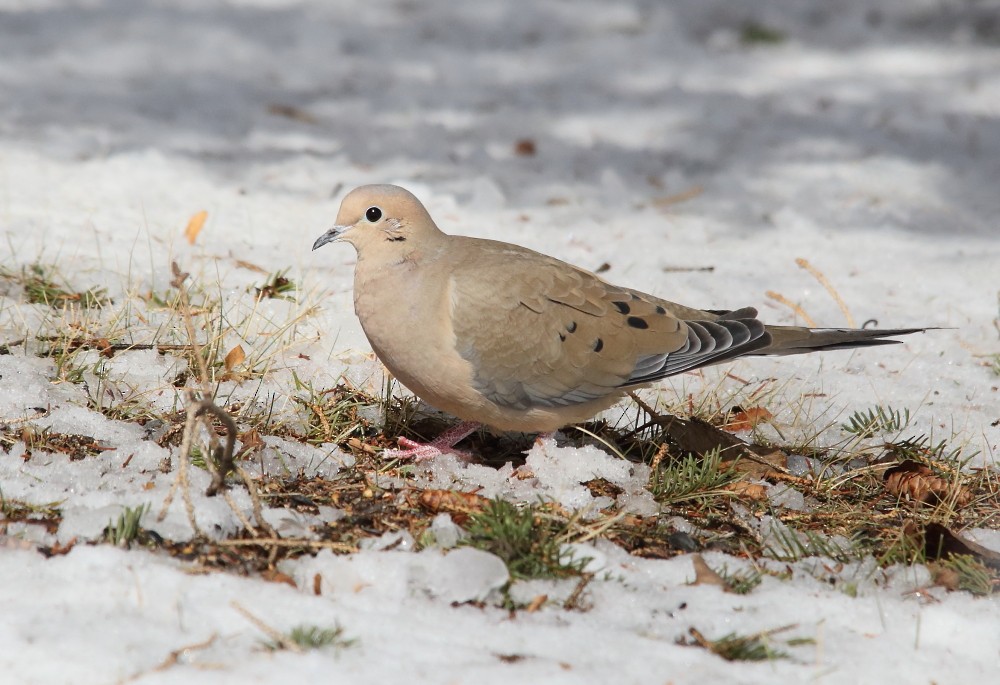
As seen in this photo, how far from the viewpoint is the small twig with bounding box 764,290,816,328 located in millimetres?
4777

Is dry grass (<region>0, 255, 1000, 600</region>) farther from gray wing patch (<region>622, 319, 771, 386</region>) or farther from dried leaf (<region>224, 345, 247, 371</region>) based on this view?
gray wing patch (<region>622, 319, 771, 386</region>)

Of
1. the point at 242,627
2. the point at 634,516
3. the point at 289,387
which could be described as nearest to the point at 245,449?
the point at 289,387

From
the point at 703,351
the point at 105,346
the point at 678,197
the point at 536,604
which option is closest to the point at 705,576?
the point at 536,604

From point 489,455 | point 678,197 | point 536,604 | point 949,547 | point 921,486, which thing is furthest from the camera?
point 678,197

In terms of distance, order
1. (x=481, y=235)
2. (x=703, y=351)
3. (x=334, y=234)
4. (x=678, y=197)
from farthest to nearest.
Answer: (x=678, y=197)
(x=481, y=235)
(x=334, y=234)
(x=703, y=351)

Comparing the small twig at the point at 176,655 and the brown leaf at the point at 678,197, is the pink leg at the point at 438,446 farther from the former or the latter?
the brown leaf at the point at 678,197

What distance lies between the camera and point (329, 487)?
3.17 metres

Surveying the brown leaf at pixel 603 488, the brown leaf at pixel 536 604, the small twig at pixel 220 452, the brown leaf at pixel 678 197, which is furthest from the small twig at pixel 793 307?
the small twig at pixel 220 452

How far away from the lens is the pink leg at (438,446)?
3.45 m

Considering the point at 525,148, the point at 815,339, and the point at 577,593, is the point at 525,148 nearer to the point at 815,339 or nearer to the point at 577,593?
the point at 815,339

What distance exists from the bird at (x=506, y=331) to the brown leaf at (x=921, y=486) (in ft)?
1.42

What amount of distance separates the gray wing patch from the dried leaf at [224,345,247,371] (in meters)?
1.40

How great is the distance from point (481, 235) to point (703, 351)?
226cm

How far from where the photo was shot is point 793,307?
4.91m
